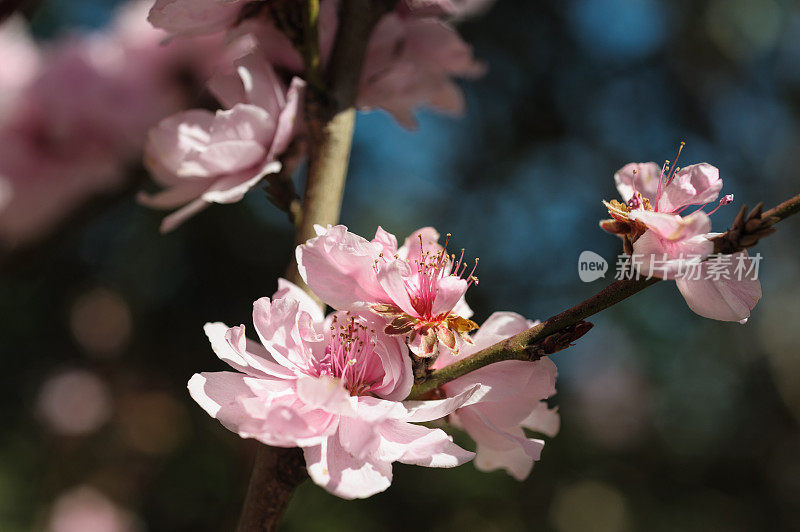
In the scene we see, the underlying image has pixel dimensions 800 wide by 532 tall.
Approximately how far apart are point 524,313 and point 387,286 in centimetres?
Result: 193

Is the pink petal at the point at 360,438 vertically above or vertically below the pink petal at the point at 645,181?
below

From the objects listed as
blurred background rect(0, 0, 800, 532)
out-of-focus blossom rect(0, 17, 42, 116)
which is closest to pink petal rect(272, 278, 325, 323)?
out-of-focus blossom rect(0, 17, 42, 116)

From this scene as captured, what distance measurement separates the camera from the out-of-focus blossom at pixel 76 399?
2318mm

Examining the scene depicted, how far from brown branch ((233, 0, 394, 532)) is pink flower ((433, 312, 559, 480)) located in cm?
13

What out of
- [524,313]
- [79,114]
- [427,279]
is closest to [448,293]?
[427,279]

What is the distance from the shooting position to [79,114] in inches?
40.1

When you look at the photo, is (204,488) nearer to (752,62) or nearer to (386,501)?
(386,501)

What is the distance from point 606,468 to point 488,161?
46.0 inches

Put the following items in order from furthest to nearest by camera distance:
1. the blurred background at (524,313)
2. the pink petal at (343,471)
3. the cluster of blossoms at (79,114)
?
the blurred background at (524,313) < the cluster of blossoms at (79,114) < the pink petal at (343,471)

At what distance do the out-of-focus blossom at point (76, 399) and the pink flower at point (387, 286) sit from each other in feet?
7.37

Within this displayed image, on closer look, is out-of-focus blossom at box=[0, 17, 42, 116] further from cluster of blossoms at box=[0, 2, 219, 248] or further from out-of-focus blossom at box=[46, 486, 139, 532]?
out-of-focus blossom at box=[46, 486, 139, 532]

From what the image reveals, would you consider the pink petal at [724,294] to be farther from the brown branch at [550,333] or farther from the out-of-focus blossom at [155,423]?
the out-of-focus blossom at [155,423]

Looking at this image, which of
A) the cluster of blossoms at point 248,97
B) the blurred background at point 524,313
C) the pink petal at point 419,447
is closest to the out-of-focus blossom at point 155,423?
the blurred background at point 524,313

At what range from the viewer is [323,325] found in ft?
1.32
